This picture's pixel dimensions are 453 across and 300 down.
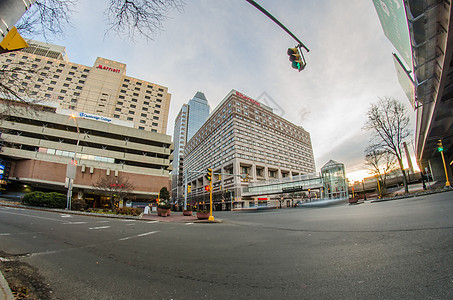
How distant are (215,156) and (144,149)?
1205 inches

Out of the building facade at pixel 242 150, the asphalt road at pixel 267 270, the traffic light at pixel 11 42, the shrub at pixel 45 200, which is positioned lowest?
the asphalt road at pixel 267 270

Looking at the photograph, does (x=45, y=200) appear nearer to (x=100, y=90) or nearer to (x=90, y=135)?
(x=90, y=135)

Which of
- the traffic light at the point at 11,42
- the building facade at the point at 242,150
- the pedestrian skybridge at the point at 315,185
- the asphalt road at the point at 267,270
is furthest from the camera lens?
the building facade at the point at 242,150

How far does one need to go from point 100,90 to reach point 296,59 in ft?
227

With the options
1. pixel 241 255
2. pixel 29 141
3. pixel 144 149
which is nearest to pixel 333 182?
pixel 241 255

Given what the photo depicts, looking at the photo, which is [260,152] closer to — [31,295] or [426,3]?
[426,3]

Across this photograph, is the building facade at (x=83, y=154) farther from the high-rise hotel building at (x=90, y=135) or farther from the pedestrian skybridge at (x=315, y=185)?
the pedestrian skybridge at (x=315, y=185)

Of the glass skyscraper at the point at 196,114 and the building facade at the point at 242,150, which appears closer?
the building facade at the point at 242,150

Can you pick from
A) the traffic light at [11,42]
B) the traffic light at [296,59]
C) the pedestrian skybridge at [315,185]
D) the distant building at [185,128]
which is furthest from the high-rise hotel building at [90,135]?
the distant building at [185,128]

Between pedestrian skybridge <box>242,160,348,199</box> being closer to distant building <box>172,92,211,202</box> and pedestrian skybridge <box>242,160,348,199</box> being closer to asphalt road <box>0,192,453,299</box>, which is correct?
asphalt road <box>0,192,453,299</box>

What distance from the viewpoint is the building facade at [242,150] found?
5997 centimetres

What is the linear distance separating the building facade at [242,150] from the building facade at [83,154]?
66.0ft

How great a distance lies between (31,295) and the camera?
2393 mm

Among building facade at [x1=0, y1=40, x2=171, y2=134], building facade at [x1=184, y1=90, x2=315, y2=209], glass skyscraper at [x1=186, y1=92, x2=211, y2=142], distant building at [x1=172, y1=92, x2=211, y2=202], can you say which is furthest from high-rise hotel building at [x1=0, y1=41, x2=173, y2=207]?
glass skyscraper at [x1=186, y1=92, x2=211, y2=142]
